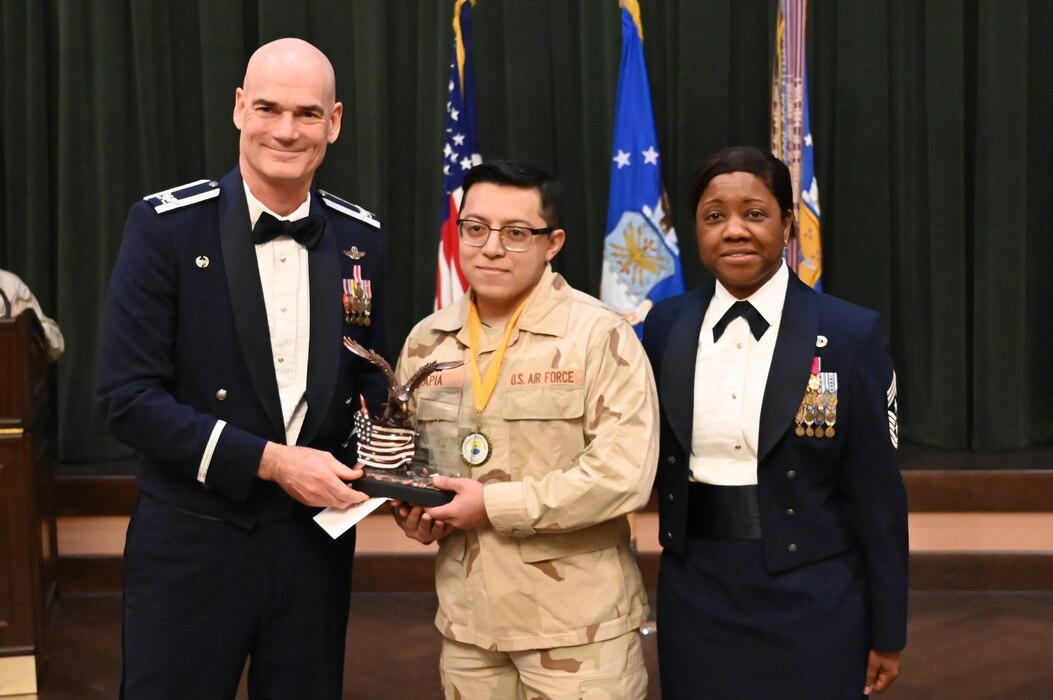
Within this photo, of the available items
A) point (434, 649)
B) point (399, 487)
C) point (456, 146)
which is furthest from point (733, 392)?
point (456, 146)

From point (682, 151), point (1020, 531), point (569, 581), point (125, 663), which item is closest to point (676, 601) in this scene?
point (569, 581)

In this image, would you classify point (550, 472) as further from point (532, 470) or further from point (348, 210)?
point (348, 210)

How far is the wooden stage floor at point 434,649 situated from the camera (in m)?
3.65

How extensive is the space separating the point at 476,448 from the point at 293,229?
1.72 feet

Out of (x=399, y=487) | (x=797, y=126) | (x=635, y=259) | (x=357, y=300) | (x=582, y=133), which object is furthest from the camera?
(x=582, y=133)

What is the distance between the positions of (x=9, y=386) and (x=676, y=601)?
8.12ft

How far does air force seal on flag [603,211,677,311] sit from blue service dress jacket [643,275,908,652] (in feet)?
9.21

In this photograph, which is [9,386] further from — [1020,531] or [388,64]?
[1020,531]

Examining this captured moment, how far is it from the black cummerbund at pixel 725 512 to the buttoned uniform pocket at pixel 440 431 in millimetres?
432

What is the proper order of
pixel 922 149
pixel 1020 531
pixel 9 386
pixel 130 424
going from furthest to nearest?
pixel 922 149, pixel 1020 531, pixel 9 386, pixel 130 424

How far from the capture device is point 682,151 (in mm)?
5312

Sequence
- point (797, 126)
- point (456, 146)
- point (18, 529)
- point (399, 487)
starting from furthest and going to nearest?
point (456, 146) < point (797, 126) < point (18, 529) < point (399, 487)

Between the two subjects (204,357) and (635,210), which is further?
(635,210)

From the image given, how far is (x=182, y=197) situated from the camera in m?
2.14
